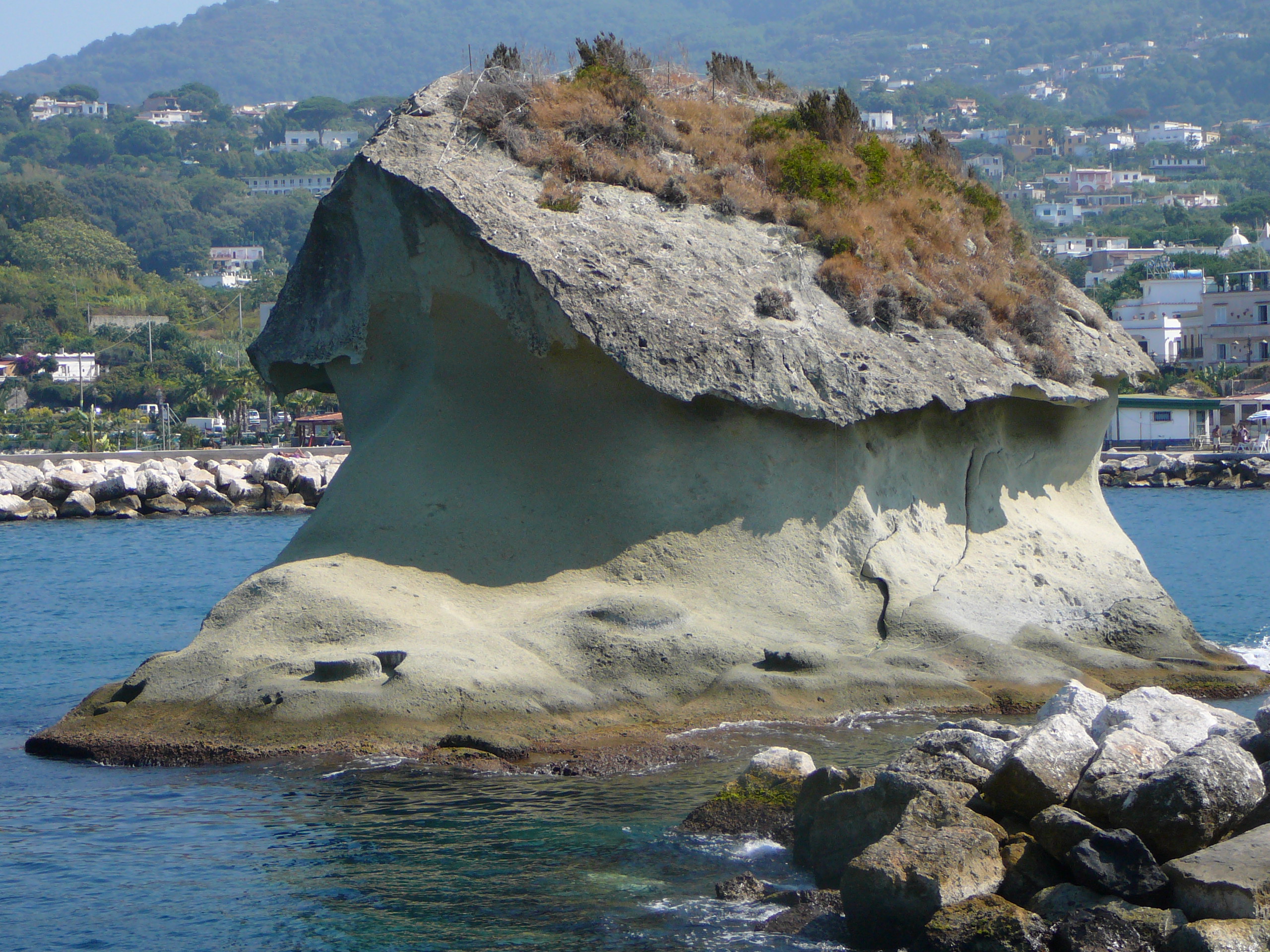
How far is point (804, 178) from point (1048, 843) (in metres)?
13.5

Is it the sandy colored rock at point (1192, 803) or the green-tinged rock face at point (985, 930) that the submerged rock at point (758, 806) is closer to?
the green-tinged rock face at point (985, 930)

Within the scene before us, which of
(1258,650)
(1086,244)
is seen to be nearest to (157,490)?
(1258,650)

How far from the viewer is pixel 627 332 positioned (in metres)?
18.5

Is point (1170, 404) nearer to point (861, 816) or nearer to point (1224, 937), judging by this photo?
point (861, 816)

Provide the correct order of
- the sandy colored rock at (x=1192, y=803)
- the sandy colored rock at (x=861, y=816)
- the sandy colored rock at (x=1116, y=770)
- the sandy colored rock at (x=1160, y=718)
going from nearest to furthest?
the sandy colored rock at (x=1192, y=803), the sandy colored rock at (x=1116, y=770), the sandy colored rock at (x=861, y=816), the sandy colored rock at (x=1160, y=718)

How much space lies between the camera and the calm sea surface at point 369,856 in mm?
11055

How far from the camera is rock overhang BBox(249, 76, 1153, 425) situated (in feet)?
61.0

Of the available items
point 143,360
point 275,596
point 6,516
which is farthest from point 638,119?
point 143,360

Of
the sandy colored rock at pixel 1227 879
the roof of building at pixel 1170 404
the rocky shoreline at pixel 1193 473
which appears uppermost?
the roof of building at pixel 1170 404

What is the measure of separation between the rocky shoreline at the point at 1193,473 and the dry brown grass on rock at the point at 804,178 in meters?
Answer: 46.1

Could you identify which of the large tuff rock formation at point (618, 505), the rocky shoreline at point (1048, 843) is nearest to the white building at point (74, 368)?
the large tuff rock formation at point (618, 505)

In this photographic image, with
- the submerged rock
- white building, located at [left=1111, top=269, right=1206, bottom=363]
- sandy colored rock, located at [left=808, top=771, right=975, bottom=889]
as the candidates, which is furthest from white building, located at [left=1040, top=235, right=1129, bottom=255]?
sandy colored rock, located at [left=808, top=771, right=975, bottom=889]

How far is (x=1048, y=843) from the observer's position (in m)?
10.9

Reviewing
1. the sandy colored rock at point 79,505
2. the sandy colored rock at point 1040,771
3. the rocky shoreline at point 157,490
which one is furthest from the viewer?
the rocky shoreline at point 157,490
